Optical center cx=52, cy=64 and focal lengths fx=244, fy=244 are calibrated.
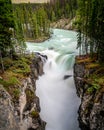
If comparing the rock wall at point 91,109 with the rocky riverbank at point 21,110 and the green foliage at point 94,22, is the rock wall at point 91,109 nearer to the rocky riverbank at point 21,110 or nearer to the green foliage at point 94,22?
the green foliage at point 94,22

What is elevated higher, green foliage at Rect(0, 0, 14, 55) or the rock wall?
green foliage at Rect(0, 0, 14, 55)

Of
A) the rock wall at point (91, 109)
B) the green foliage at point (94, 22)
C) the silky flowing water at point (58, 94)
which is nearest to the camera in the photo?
the rock wall at point (91, 109)

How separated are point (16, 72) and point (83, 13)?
53.7 feet

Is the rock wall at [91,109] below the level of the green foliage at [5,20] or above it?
below

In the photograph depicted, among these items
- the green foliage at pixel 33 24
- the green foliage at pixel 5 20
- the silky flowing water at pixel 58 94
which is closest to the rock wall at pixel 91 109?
the silky flowing water at pixel 58 94

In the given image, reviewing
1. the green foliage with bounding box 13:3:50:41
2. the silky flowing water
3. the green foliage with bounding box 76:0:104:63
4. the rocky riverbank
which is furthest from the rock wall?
the green foliage with bounding box 13:3:50:41

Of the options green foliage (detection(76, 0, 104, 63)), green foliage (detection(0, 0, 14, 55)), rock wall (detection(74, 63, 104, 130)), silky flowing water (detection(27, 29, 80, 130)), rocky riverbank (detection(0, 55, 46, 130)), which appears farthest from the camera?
silky flowing water (detection(27, 29, 80, 130))

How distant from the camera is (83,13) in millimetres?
42812

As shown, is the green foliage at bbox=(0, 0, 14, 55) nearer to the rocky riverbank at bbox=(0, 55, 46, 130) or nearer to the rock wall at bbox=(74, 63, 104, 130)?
the rocky riverbank at bbox=(0, 55, 46, 130)

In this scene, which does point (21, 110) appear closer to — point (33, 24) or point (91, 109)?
point (91, 109)

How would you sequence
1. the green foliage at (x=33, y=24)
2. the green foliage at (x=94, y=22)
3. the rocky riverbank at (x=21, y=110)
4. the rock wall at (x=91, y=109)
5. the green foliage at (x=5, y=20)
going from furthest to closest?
1. the green foliage at (x=33, y=24)
2. the green foliage at (x=94, y=22)
3. the green foliage at (x=5, y=20)
4. the rock wall at (x=91, y=109)
5. the rocky riverbank at (x=21, y=110)

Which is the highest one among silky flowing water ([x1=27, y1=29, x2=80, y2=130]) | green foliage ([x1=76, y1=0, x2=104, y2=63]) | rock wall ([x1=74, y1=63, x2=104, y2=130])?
green foliage ([x1=76, y1=0, x2=104, y2=63])

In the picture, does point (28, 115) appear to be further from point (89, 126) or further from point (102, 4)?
point (102, 4)

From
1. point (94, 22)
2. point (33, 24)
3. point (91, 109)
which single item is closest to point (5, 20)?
point (94, 22)
